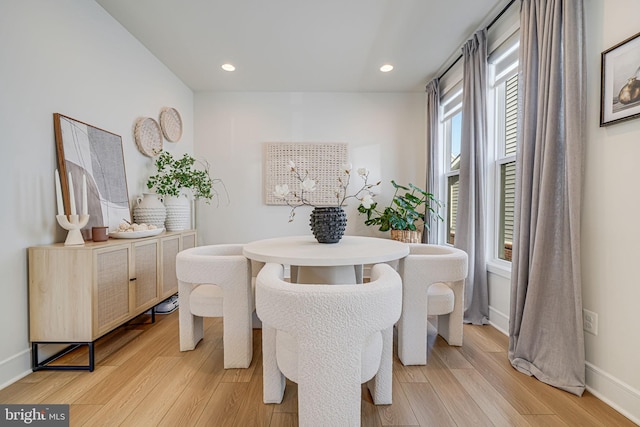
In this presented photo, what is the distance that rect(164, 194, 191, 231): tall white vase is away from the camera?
2.95 m

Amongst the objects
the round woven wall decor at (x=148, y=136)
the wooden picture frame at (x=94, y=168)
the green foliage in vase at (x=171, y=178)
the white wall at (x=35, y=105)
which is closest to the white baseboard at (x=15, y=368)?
the white wall at (x=35, y=105)

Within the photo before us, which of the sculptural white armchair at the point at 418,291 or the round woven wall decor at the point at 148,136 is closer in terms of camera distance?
the sculptural white armchair at the point at 418,291

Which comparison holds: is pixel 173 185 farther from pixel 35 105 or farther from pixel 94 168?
pixel 35 105

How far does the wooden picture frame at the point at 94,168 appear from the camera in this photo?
1.91 meters

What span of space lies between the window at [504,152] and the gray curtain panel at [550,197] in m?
0.55

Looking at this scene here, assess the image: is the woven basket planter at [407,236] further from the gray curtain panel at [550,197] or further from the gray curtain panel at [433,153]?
the gray curtain panel at [550,197]

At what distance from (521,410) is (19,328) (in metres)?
2.81

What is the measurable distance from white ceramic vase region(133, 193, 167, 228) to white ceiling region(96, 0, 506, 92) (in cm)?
151

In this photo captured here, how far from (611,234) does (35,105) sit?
3.39 metres

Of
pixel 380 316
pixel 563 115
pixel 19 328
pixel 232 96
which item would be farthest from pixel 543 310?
pixel 232 96

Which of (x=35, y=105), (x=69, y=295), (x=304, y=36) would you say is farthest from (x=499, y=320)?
(x=35, y=105)

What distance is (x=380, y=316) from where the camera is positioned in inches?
39.6

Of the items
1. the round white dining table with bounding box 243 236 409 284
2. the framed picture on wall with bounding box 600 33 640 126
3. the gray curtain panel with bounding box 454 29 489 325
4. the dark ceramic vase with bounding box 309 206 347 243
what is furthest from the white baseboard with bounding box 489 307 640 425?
the dark ceramic vase with bounding box 309 206 347 243

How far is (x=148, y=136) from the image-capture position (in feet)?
9.42
